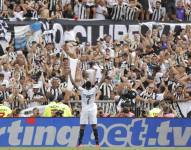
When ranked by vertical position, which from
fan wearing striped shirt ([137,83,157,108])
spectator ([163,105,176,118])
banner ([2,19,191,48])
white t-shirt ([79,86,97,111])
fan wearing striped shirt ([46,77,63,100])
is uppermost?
banner ([2,19,191,48])

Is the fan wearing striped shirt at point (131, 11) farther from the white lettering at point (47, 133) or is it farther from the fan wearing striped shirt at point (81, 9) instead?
the white lettering at point (47, 133)

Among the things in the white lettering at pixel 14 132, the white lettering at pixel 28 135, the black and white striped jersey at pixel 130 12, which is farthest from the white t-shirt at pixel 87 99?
the black and white striped jersey at pixel 130 12

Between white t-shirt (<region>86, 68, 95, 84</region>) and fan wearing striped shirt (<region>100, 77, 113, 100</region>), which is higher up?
white t-shirt (<region>86, 68, 95, 84</region>)

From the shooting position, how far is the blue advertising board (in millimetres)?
20875

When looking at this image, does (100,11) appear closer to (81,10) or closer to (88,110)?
(81,10)

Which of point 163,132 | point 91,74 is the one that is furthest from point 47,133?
point 91,74

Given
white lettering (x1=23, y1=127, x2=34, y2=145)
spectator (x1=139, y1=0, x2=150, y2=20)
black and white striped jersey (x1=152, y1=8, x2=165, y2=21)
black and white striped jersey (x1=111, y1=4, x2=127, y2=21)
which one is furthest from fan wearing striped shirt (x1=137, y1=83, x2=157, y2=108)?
black and white striped jersey (x1=152, y1=8, x2=165, y2=21)

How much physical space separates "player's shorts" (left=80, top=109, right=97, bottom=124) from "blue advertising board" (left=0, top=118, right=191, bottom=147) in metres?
1.14

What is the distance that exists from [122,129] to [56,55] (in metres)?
4.54

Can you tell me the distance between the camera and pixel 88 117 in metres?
19.9

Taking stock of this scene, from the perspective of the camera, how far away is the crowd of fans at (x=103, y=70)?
73.1 ft

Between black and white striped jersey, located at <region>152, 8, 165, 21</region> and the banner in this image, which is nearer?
the banner

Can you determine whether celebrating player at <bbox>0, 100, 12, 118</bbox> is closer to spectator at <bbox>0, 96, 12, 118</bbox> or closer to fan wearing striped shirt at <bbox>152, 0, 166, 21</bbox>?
spectator at <bbox>0, 96, 12, 118</bbox>

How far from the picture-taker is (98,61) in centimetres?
2473
